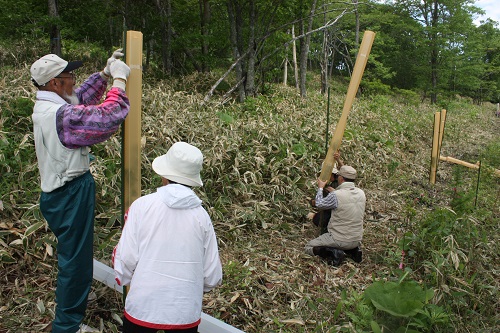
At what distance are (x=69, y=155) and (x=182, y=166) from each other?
0.81 m

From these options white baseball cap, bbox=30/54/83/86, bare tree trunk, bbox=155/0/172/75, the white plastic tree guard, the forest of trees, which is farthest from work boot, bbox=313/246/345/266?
bare tree trunk, bbox=155/0/172/75

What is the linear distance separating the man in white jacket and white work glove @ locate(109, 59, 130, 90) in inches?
20.7

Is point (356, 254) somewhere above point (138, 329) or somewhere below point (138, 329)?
below

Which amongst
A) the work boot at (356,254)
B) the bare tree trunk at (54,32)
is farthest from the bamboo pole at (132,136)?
the bare tree trunk at (54,32)

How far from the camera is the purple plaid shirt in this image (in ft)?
6.79

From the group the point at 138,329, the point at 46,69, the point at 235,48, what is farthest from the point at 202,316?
the point at 235,48

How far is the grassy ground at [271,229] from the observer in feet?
9.91

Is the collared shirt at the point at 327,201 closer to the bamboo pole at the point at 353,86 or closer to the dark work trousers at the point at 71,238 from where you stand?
the bamboo pole at the point at 353,86

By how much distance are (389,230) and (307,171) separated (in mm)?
1475

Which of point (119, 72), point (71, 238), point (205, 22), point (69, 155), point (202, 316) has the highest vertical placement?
point (205, 22)

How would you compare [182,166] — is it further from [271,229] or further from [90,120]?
[271,229]

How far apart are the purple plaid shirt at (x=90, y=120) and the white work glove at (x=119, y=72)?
4 centimetres

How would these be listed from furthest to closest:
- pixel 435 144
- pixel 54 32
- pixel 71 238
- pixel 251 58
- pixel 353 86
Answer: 1. pixel 251 58
2. pixel 54 32
3. pixel 435 144
4. pixel 353 86
5. pixel 71 238

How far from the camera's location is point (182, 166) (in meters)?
1.84
